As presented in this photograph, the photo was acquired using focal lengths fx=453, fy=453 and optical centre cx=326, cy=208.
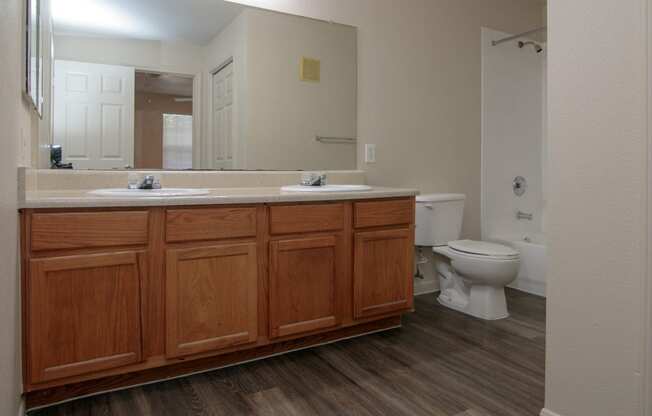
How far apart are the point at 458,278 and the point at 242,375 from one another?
1643mm

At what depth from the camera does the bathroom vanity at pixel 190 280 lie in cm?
162

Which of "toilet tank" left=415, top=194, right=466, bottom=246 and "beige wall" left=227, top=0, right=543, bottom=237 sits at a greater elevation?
"beige wall" left=227, top=0, right=543, bottom=237

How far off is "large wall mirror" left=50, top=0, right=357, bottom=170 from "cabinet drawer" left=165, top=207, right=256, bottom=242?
1.95 feet

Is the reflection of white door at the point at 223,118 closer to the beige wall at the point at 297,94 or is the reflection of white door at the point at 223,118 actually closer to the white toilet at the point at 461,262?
the beige wall at the point at 297,94

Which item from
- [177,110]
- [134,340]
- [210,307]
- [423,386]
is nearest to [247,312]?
[210,307]

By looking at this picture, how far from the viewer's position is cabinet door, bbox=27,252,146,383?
5.21 ft

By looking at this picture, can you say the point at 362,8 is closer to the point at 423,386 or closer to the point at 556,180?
the point at 556,180

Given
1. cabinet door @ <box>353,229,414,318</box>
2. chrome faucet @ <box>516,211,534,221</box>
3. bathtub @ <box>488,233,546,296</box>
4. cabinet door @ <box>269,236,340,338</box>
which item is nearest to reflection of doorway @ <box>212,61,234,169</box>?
cabinet door @ <box>269,236,340,338</box>

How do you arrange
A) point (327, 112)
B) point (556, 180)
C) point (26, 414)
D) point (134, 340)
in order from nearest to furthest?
1. point (556, 180)
2. point (26, 414)
3. point (134, 340)
4. point (327, 112)

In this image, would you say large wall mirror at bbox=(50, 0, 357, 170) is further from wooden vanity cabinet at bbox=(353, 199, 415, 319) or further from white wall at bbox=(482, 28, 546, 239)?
white wall at bbox=(482, 28, 546, 239)

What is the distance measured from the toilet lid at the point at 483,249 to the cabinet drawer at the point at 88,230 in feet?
6.17

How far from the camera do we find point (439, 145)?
3.32 m

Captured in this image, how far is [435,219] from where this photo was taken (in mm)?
3027

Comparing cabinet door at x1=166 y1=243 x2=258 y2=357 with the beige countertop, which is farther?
cabinet door at x1=166 y1=243 x2=258 y2=357
